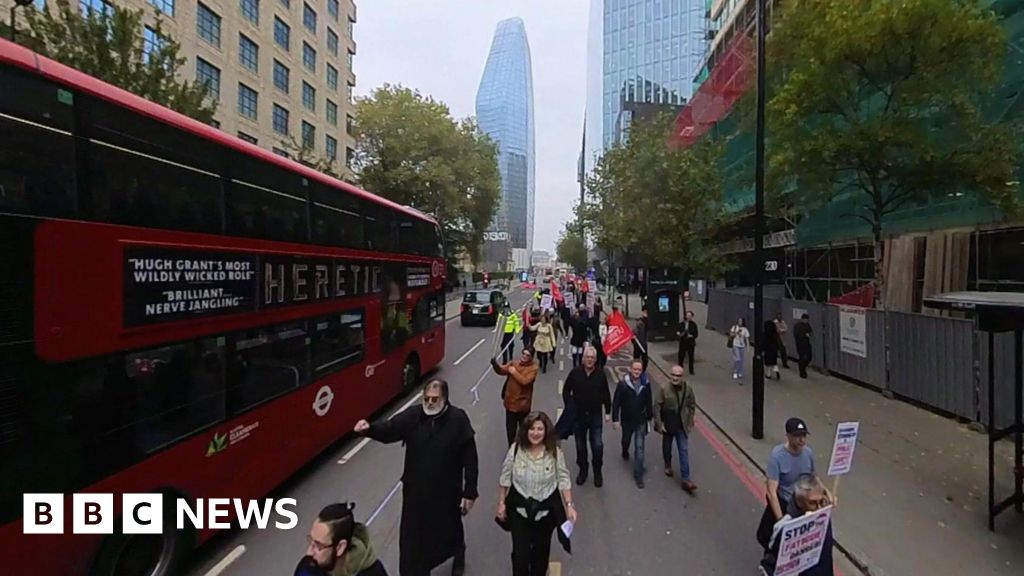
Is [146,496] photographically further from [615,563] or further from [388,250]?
[388,250]

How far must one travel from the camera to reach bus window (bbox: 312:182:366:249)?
24.9ft

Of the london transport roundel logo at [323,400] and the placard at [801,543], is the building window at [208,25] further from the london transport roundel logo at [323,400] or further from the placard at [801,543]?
the placard at [801,543]

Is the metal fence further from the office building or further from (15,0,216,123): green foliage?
the office building

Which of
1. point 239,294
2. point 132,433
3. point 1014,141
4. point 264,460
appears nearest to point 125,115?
point 239,294

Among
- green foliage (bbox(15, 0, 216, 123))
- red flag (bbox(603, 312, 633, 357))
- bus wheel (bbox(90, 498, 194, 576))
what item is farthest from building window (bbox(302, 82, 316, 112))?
bus wheel (bbox(90, 498, 194, 576))

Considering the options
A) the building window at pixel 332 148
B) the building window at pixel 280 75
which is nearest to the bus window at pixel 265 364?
the building window at pixel 280 75

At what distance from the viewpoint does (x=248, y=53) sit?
32.8m

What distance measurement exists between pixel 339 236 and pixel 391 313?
276 centimetres

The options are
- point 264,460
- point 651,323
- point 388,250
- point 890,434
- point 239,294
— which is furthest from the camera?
point 651,323

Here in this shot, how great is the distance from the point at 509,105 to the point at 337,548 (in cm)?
13341

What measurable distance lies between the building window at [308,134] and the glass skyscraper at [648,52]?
46.0 meters

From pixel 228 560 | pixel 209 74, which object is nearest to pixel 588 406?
pixel 228 560

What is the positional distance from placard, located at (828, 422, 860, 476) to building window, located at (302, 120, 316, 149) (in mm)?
39883

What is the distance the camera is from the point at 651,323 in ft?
73.5
